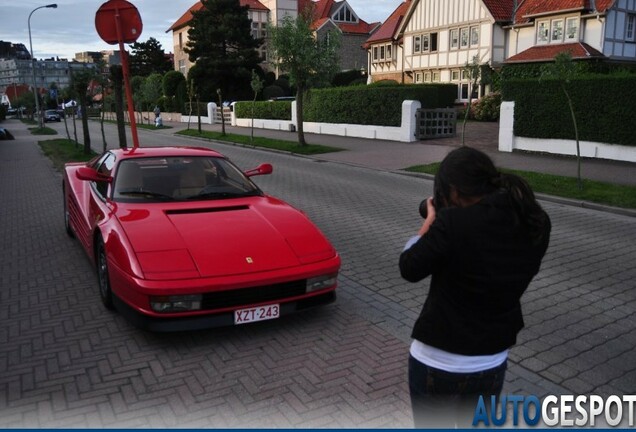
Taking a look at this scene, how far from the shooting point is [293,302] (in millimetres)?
4684

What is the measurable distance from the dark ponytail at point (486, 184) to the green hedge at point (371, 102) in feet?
75.5

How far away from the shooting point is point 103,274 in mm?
5355

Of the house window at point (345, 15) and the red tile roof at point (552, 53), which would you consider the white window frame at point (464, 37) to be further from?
the house window at point (345, 15)

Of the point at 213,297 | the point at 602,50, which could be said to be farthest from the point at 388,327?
the point at 602,50

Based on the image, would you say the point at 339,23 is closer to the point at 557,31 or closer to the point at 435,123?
the point at 557,31

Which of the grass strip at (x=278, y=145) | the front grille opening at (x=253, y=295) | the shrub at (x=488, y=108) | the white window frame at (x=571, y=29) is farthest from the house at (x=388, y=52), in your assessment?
the front grille opening at (x=253, y=295)

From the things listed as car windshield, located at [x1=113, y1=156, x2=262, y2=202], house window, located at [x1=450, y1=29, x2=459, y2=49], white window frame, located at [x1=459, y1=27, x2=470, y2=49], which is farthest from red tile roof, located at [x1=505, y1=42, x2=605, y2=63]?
Answer: car windshield, located at [x1=113, y1=156, x2=262, y2=202]

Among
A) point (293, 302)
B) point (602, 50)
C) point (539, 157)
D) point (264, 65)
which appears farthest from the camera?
point (264, 65)

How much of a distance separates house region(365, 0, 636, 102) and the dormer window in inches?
706

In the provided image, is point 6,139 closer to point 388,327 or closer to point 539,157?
point 539,157

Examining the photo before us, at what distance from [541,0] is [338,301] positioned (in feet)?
116

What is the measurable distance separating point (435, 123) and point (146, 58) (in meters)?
72.4

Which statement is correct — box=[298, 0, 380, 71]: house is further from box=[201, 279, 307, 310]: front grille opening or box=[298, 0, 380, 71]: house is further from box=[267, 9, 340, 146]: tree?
box=[201, 279, 307, 310]: front grille opening

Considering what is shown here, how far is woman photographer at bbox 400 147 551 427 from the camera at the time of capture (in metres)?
A: 2.15
